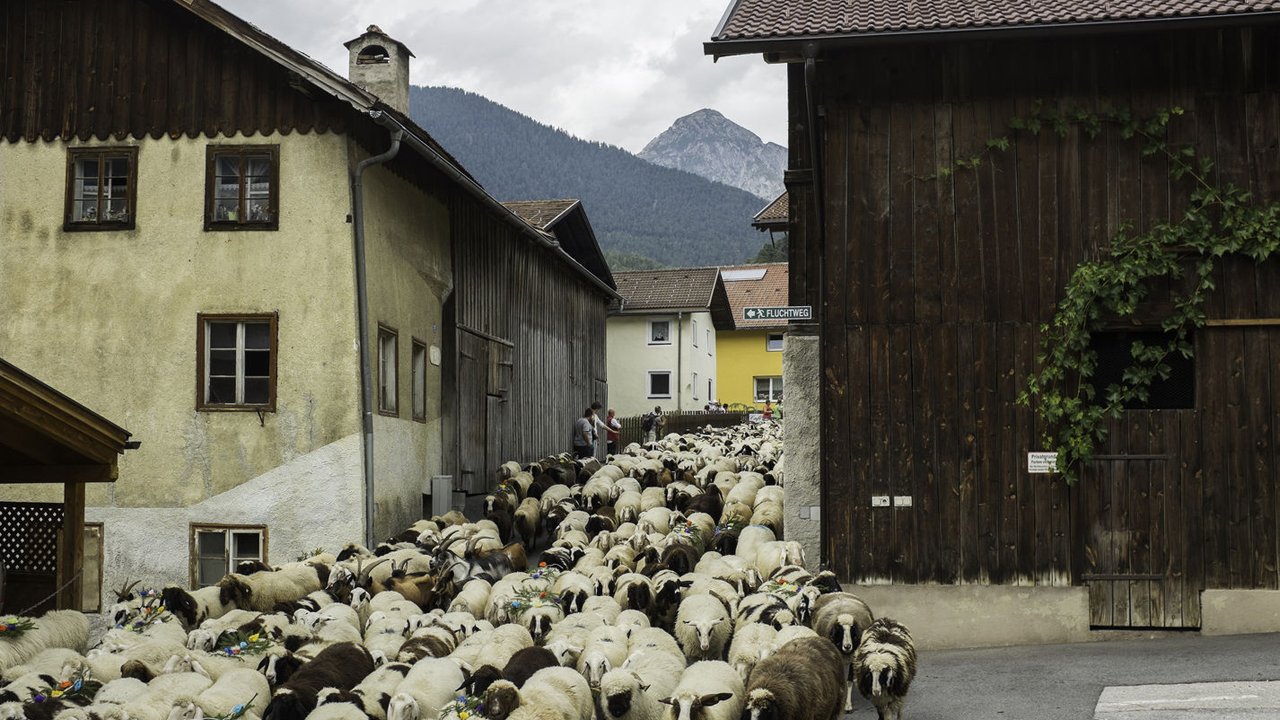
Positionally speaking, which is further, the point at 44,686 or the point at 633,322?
the point at 633,322

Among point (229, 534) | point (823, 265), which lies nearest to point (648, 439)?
point (229, 534)

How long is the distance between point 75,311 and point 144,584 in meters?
3.64

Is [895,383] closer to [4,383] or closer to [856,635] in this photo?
[856,635]

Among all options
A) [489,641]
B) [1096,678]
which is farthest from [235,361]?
[1096,678]

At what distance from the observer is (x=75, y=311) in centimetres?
1617

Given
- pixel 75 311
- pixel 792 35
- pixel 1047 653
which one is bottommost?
pixel 1047 653

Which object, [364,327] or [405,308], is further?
[405,308]

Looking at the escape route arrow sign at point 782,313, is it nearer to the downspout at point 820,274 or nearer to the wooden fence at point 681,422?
the downspout at point 820,274

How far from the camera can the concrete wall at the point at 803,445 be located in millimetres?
12883

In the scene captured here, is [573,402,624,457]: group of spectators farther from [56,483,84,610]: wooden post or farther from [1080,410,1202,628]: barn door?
[56,483,84,610]: wooden post

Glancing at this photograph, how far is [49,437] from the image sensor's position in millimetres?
10008

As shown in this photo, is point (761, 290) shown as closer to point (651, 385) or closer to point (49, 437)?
point (651, 385)

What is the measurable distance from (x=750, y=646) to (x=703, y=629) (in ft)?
Answer: 3.47

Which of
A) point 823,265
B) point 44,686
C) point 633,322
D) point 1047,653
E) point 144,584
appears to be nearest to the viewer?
point 44,686
